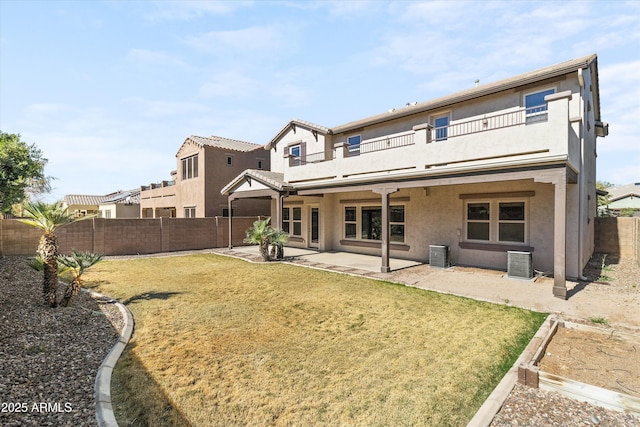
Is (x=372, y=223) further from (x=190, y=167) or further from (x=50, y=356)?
(x=190, y=167)

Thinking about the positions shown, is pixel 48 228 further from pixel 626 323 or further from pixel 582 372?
pixel 626 323

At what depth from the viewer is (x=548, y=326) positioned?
19.9 feet

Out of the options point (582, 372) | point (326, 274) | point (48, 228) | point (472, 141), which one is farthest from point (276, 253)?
point (582, 372)

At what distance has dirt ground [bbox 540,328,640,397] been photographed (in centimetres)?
422

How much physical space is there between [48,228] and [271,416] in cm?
740

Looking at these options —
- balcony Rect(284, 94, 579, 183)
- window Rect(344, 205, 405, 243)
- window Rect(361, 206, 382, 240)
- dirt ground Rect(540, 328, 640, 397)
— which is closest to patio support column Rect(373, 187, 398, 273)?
balcony Rect(284, 94, 579, 183)

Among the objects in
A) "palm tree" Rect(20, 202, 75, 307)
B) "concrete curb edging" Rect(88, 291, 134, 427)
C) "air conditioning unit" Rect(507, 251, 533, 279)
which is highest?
"palm tree" Rect(20, 202, 75, 307)

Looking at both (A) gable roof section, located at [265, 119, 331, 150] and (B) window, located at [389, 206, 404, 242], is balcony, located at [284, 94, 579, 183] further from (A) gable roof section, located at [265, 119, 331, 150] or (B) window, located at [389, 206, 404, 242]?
(A) gable roof section, located at [265, 119, 331, 150]

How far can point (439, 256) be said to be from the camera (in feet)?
39.2

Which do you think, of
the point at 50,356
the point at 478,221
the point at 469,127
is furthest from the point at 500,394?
the point at 469,127

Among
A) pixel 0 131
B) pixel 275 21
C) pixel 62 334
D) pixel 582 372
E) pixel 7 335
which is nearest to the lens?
pixel 582 372

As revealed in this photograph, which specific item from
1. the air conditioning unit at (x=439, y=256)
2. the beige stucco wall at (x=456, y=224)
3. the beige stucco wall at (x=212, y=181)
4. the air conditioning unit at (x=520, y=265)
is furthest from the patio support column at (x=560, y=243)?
the beige stucco wall at (x=212, y=181)

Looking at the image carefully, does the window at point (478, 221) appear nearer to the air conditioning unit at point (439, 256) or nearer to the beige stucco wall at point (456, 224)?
the beige stucco wall at point (456, 224)

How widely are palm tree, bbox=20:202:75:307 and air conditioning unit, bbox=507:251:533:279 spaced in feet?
43.0
